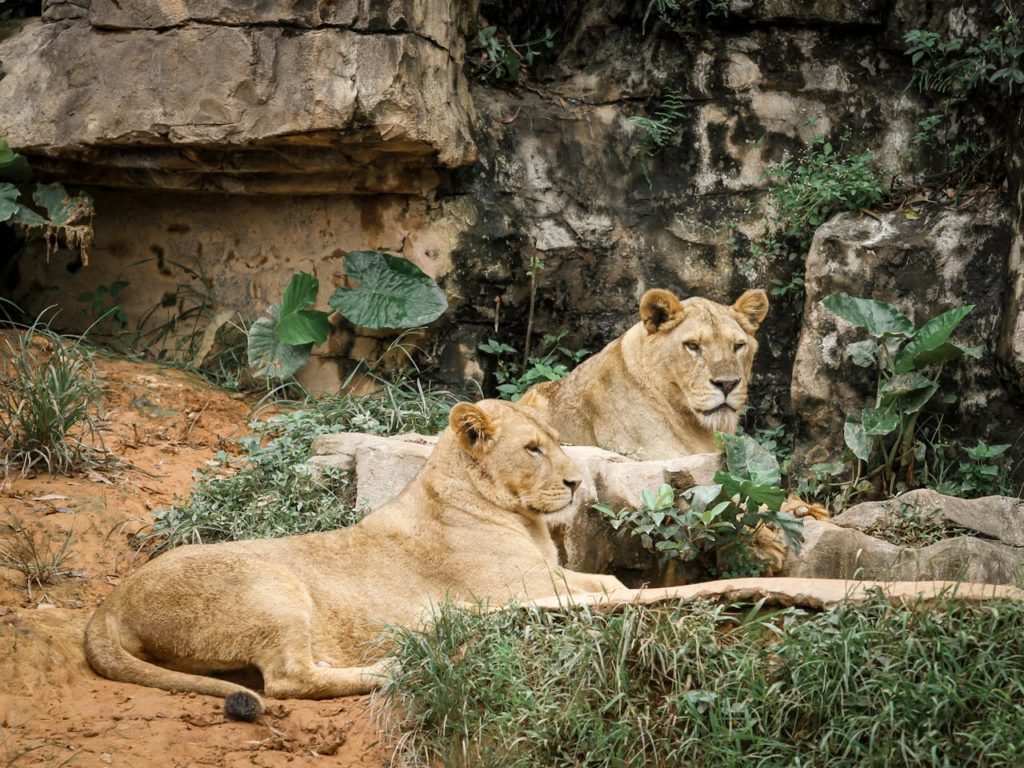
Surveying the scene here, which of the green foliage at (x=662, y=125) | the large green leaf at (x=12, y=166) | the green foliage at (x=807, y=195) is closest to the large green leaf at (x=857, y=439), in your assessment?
the green foliage at (x=807, y=195)

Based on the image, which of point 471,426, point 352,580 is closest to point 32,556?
point 352,580

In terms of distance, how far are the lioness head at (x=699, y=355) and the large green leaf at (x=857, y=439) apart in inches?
36.1

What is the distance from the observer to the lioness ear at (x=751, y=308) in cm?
1062

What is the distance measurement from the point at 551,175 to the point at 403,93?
1.95m

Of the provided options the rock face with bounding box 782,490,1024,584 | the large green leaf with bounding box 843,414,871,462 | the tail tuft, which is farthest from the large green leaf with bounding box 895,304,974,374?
the tail tuft

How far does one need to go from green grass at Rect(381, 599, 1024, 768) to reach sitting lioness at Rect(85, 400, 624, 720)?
21.5 inches

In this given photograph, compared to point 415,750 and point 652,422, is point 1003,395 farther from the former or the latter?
point 415,750

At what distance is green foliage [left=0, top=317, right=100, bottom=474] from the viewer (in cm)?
934

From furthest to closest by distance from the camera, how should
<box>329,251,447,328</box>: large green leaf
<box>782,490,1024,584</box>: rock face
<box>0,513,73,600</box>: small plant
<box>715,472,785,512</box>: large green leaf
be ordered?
1. <box>329,251,447,328</box>: large green leaf
2. <box>782,490,1024,584</box>: rock face
3. <box>0,513,73,600</box>: small plant
4. <box>715,472,785,512</box>: large green leaf

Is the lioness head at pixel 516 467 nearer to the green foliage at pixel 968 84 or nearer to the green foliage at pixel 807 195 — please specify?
the green foliage at pixel 807 195

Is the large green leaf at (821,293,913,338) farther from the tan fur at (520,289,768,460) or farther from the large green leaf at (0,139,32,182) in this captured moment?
the large green leaf at (0,139,32,182)

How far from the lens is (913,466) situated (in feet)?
34.7

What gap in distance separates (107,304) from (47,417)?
11.3ft

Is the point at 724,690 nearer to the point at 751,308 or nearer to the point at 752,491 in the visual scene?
the point at 752,491
